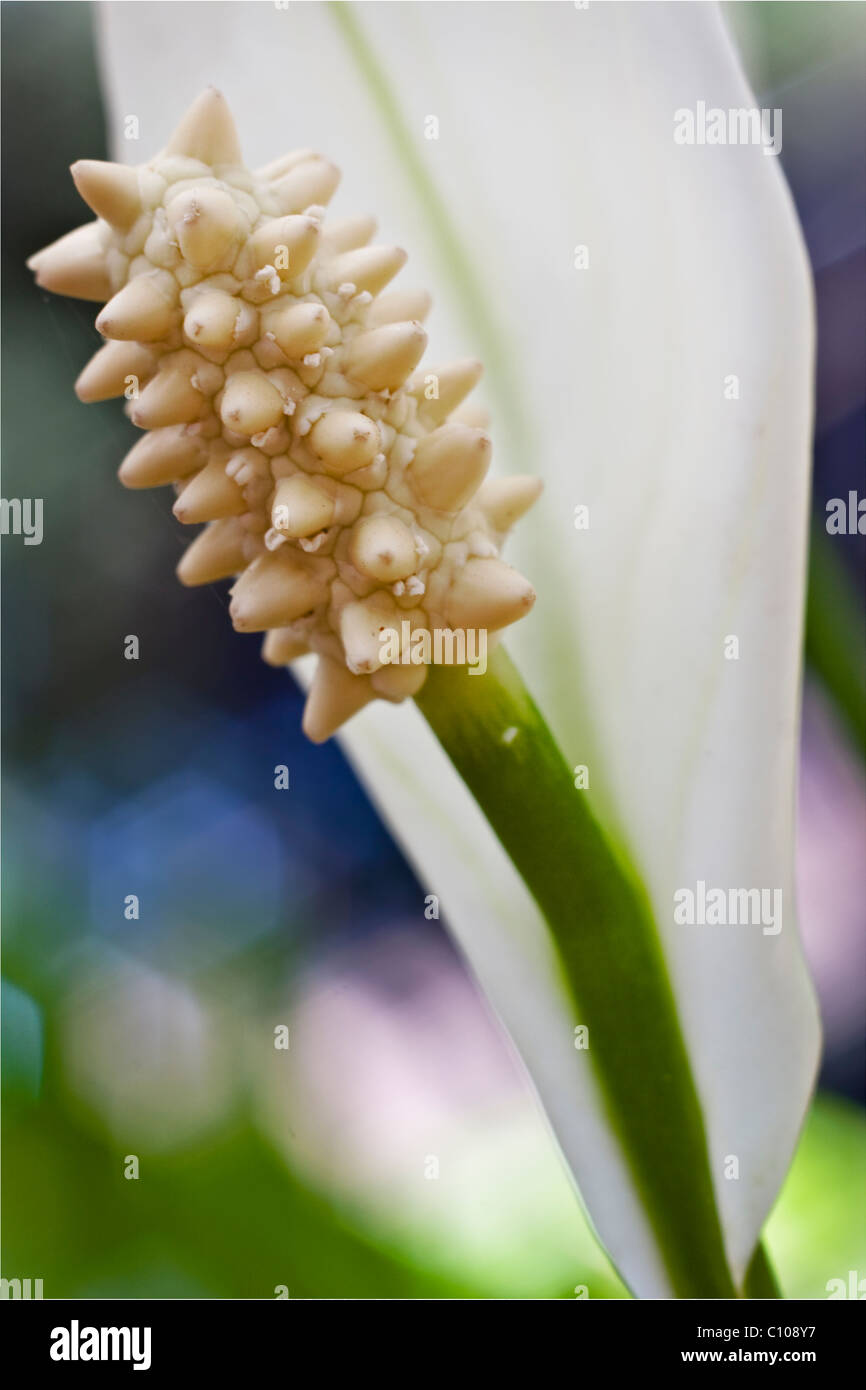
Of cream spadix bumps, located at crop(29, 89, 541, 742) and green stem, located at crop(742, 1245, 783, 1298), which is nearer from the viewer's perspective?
cream spadix bumps, located at crop(29, 89, 541, 742)

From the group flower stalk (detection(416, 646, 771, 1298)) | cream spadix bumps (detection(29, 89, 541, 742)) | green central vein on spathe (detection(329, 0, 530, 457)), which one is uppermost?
green central vein on spathe (detection(329, 0, 530, 457))

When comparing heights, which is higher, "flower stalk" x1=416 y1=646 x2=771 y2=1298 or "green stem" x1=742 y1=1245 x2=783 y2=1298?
"flower stalk" x1=416 y1=646 x2=771 y2=1298

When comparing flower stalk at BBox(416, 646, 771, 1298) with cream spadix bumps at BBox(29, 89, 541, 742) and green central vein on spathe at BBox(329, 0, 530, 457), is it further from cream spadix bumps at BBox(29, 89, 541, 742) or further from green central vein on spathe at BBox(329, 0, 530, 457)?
green central vein on spathe at BBox(329, 0, 530, 457)

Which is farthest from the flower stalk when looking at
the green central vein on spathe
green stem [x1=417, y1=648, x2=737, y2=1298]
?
the green central vein on spathe

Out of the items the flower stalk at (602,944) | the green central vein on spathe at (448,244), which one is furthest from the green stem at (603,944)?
the green central vein on spathe at (448,244)

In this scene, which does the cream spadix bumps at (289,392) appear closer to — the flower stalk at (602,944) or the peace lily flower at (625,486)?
the flower stalk at (602,944)

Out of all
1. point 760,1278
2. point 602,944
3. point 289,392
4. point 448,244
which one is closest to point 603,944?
point 602,944
